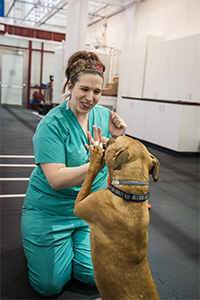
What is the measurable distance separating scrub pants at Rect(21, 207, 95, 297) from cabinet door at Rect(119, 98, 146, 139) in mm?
5593

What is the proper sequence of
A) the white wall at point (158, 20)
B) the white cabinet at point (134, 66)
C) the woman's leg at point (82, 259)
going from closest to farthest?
the woman's leg at point (82, 259) → the white wall at point (158, 20) → the white cabinet at point (134, 66)

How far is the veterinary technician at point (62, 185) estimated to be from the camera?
1519 millimetres

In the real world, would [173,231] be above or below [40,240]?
below

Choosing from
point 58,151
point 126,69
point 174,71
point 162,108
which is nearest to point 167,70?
point 174,71

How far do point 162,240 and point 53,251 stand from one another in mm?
1083

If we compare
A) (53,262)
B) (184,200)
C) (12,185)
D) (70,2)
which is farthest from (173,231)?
(70,2)

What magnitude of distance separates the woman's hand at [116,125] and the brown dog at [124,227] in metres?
0.63

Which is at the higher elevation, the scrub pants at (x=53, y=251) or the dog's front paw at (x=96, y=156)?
the dog's front paw at (x=96, y=156)

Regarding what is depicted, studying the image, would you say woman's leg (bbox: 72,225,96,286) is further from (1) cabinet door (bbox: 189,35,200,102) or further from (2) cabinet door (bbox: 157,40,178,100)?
(2) cabinet door (bbox: 157,40,178,100)

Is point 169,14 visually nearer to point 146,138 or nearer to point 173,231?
point 146,138

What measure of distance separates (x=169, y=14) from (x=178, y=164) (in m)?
4.41

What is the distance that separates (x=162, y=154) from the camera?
236 inches

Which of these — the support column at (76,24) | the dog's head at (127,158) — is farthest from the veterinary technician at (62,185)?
the support column at (76,24)

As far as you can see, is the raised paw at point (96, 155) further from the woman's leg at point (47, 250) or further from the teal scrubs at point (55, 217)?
the woman's leg at point (47, 250)
